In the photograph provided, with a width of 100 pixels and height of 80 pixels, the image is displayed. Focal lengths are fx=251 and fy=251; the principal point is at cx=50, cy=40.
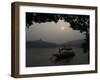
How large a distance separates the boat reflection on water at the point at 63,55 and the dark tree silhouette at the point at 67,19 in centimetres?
18

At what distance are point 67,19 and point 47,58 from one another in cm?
46

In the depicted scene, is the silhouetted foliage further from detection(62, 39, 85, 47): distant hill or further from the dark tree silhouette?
detection(62, 39, 85, 47): distant hill

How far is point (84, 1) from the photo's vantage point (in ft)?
8.98

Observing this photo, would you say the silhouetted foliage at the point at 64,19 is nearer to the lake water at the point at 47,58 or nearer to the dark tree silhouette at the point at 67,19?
the dark tree silhouette at the point at 67,19

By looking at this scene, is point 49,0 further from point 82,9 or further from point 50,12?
point 82,9

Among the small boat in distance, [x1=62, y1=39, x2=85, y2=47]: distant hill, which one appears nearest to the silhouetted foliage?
[x1=62, y1=39, x2=85, y2=47]: distant hill

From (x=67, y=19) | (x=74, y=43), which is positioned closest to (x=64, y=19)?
(x=67, y=19)

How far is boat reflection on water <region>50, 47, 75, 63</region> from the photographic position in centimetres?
257

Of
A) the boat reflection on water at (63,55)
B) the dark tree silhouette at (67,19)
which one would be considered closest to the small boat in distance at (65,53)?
the boat reflection on water at (63,55)

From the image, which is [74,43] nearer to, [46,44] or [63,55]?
[63,55]

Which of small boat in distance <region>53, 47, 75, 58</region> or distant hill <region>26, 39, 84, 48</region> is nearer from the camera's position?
distant hill <region>26, 39, 84, 48</region>

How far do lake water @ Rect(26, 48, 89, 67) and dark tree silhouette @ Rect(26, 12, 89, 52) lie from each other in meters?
0.12

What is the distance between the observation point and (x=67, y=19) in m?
2.63

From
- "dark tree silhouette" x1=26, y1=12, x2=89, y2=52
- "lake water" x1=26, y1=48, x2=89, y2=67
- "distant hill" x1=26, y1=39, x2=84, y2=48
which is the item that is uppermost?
"dark tree silhouette" x1=26, y1=12, x2=89, y2=52
